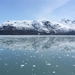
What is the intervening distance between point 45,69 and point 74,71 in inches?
62.3

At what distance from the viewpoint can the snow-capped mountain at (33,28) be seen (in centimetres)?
10094

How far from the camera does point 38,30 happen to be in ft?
345

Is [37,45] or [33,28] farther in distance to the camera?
[33,28]

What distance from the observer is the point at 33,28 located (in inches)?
4203

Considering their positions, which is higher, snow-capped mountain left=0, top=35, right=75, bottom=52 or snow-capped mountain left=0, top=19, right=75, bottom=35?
snow-capped mountain left=0, top=19, right=75, bottom=35

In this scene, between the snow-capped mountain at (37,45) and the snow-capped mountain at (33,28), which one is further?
the snow-capped mountain at (33,28)

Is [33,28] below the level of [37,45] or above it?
above

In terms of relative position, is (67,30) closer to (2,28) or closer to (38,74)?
(2,28)

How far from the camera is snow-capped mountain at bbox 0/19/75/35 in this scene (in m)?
101

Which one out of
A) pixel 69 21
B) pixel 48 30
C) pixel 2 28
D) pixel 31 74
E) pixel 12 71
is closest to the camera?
pixel 31 74

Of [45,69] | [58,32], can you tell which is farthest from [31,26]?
[45,69]

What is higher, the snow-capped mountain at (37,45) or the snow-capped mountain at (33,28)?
the snow-capped mountain at (33,28)

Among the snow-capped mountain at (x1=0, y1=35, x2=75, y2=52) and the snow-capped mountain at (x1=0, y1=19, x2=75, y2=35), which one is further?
the snow-capped mountain at (x1=0, y1=19, x2=75, y2=35)

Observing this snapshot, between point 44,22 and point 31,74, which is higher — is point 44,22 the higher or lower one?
the higher one
